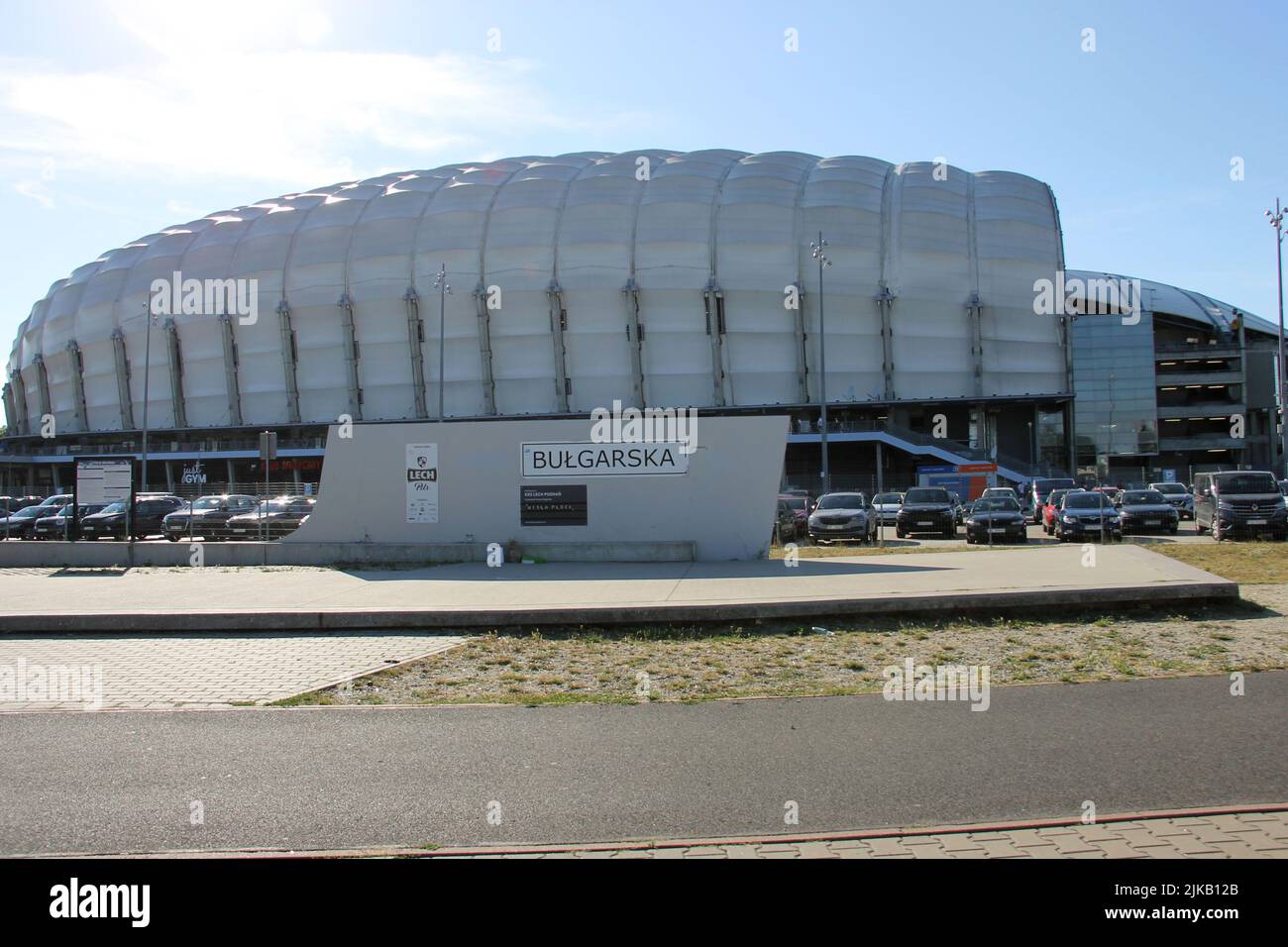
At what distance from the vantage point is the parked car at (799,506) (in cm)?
3003

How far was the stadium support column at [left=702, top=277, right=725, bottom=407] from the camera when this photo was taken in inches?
2544

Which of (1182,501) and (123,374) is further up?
(123,374)

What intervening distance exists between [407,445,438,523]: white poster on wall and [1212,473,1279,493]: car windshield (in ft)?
68.3

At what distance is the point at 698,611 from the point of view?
10.9m

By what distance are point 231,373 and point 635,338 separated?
33.4 meters

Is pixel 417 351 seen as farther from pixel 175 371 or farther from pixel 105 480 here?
pixel 105 480

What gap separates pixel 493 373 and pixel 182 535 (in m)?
37.3

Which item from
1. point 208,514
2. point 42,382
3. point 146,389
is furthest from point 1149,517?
point 42,382

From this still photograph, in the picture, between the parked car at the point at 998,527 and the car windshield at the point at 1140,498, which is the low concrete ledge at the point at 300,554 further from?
the car windshield at the point at 1140,498

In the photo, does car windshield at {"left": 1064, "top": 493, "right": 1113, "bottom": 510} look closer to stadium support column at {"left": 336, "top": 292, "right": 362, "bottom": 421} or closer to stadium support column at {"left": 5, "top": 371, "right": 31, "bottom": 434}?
stadium support column at {"left": 336, "top": 292, "right": 362, "bottom": 421}

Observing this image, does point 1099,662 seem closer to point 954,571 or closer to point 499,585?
point 954,571

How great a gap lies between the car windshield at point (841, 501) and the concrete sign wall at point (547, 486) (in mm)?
10342

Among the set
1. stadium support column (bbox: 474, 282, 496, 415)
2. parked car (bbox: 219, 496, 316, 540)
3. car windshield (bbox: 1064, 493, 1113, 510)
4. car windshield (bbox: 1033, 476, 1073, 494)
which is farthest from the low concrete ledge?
stadium support column (bbox: 474, 282, 496, 415)
